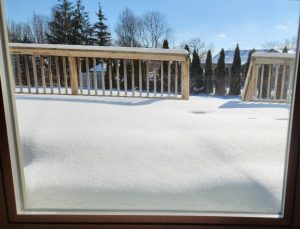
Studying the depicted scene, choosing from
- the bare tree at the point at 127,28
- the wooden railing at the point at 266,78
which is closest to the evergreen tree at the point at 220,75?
the wooden railing at the point at 266,78

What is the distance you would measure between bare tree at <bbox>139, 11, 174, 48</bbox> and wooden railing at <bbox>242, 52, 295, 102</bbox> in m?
0.47

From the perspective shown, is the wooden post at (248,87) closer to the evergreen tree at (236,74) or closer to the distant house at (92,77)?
the evergreen tree at (236,74)

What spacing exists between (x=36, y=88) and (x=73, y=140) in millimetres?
383

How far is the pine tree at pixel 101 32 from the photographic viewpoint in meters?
1.03

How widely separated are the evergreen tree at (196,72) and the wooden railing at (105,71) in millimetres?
44

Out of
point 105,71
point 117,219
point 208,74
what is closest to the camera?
point 117,219

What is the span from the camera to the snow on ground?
0.95 metres

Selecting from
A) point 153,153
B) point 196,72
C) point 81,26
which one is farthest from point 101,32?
point 153,153

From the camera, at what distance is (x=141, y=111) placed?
144 cm

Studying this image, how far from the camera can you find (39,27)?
3.46 feet

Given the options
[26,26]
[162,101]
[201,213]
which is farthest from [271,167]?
[26,26]

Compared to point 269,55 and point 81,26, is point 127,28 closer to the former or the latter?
point 81,26

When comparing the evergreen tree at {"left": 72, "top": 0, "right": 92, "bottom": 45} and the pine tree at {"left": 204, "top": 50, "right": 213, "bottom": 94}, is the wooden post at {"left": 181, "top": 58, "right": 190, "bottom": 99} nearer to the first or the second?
the pine tree at {"left": 204, "top": 50, "right": 213, "bottom": 94}

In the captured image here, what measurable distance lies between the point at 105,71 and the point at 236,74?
812 mm
